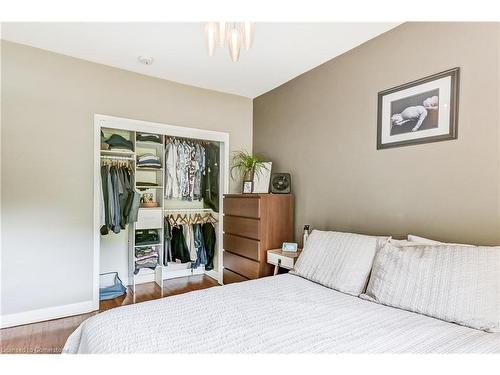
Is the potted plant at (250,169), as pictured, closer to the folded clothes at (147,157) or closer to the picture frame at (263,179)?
the picture frame at (263,179)

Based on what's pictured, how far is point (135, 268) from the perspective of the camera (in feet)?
11.2

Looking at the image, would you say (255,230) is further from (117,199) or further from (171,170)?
(117,199)

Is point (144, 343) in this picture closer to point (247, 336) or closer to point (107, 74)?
point (247, 336)

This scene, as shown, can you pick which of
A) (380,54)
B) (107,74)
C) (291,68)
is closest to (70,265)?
(107,74)

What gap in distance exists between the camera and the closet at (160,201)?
3170mm

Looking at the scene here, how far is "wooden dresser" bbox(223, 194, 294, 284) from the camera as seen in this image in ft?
9.10

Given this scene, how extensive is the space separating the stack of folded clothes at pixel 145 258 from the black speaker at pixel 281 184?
1.76 meters

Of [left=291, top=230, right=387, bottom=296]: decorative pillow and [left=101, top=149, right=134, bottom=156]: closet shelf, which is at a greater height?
[left=101, top=149, right=134, bottom=156]: closet shelf

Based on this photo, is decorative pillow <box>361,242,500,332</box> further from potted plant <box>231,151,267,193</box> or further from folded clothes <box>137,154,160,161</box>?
folded clothes <box>137,154,160,161</box>

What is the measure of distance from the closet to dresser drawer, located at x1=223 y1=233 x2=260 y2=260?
35 centimetres

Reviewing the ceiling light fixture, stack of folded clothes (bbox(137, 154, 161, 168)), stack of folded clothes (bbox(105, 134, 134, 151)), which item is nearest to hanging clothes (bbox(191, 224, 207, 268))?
stack of folded clothes (bbox(137, 154, 161, 168))

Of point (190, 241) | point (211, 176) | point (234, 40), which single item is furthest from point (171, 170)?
point (234, 40)

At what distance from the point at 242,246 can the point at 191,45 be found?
2001 millimetres

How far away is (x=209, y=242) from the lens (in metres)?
3.84
